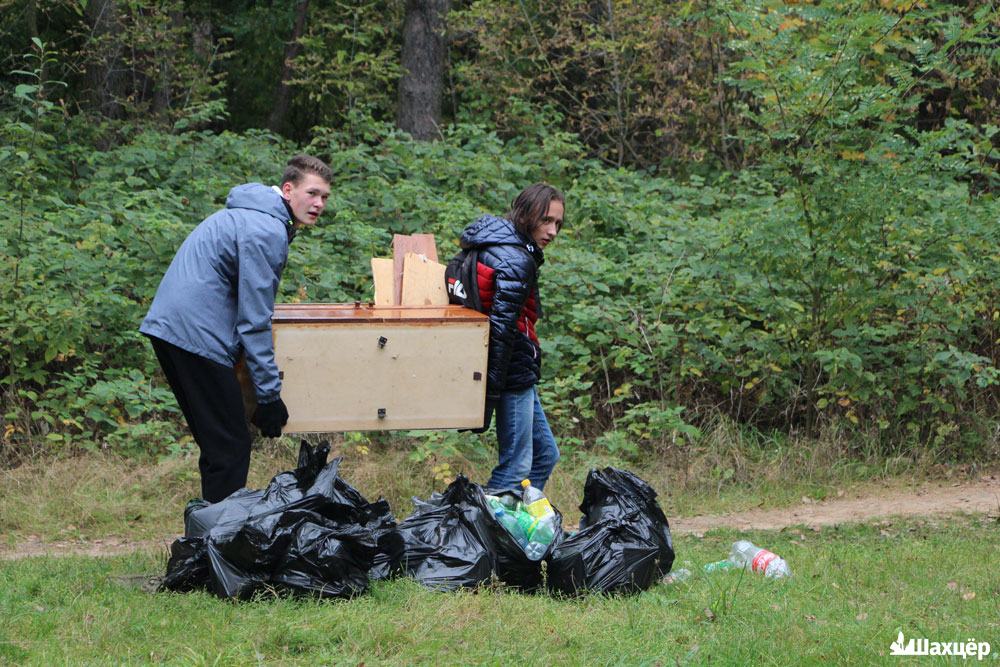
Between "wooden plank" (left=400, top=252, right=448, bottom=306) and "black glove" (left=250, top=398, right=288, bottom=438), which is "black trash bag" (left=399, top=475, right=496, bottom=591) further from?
"wooden plank" (left=400, top=252, right=448, bottom=306)

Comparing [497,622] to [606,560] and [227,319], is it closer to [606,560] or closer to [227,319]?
[606,560]

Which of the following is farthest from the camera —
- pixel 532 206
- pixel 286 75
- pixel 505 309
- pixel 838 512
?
pixel 286 75

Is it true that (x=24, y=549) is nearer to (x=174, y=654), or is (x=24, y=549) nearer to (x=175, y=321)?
(x=175, y=321)

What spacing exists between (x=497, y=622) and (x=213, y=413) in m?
1.51

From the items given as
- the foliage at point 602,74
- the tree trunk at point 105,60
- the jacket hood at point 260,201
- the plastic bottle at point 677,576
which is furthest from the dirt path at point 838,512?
the tree trunk at point 105,60

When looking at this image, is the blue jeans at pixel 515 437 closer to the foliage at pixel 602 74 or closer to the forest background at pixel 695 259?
the forest background at pixel 695 259

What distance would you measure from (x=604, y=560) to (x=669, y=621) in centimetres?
48

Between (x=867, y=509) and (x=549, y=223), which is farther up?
(x=549, y=223)

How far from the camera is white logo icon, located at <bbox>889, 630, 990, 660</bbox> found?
395 centimetres

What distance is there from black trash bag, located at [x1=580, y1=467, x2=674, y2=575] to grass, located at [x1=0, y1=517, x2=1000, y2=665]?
0.67 feet

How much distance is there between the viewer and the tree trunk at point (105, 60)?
13.4 metres

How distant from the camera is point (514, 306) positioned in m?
5.05

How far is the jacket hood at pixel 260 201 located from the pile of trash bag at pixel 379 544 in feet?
3.34

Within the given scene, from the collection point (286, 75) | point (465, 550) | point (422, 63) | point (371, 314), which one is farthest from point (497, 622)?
point (286, 75)
